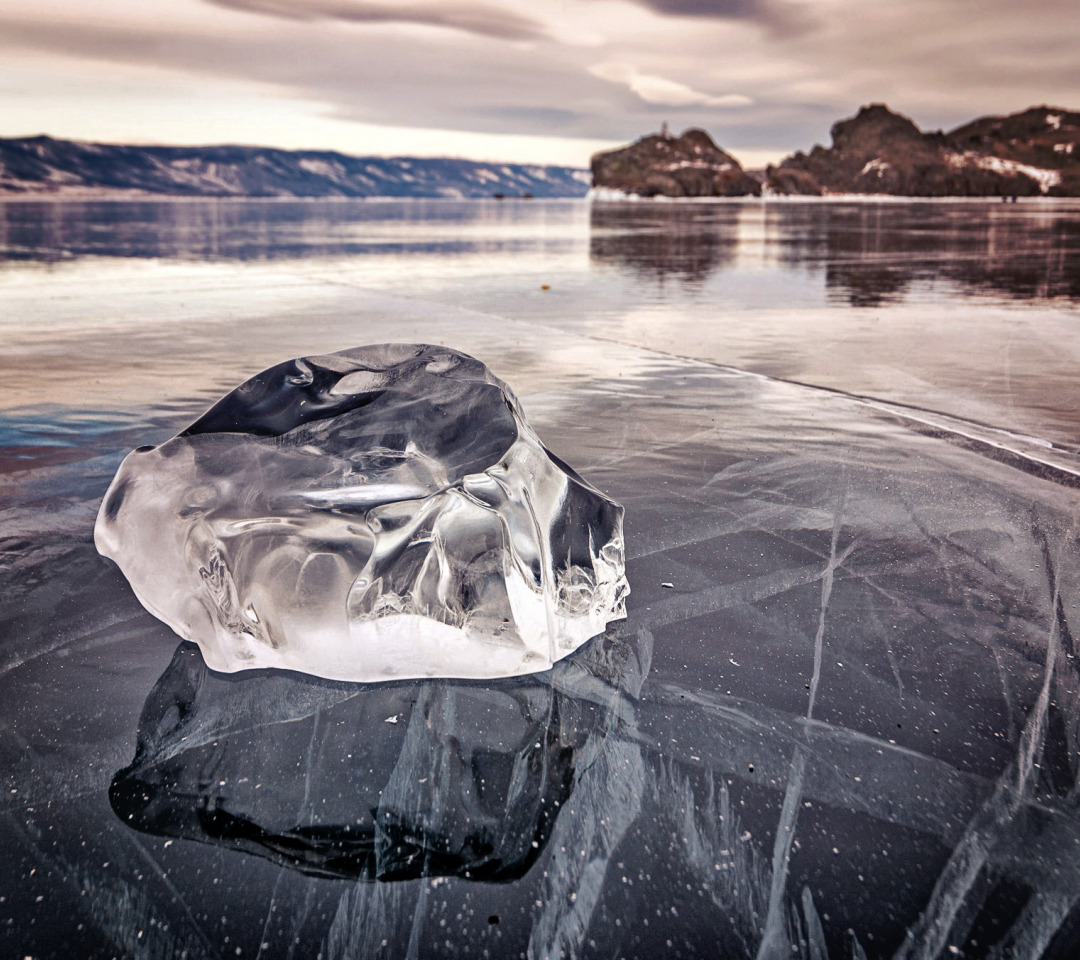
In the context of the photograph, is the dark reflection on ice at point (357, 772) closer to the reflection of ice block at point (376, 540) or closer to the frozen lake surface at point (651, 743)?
the frozen lake surface at point (651, 743)

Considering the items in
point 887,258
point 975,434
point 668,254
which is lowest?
point 975,434

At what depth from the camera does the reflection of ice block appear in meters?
2.18

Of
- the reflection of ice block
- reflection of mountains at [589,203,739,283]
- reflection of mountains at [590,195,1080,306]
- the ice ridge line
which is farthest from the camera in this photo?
reflection of mountains at [589,203,739,283]

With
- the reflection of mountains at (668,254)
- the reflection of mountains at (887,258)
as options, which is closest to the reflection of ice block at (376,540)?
the reflection of mountains at (887,258)

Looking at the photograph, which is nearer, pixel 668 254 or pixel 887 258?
pixel 887 258

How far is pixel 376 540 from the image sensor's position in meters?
2.19

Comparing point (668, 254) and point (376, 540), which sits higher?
point (668, 254)

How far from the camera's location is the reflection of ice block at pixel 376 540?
2.18 meters

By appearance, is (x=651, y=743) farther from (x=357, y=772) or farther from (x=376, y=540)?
(x=376, y=540)

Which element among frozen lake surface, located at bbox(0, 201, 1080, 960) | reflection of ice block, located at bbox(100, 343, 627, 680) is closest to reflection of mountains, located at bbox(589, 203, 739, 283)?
frozen lake surface, located at bbox(0, 201, 1080, 960)

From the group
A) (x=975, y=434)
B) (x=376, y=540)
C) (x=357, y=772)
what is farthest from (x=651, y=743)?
(x=975, y=434)

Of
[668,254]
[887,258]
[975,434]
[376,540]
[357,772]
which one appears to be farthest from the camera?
[668,254]

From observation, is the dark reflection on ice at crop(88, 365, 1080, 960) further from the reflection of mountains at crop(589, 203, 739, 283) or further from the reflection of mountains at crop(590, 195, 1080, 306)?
the reflection of mountains at crop(589, 203, 739, 283)

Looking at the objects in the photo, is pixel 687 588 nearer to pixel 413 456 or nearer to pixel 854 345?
pixel 413 456
